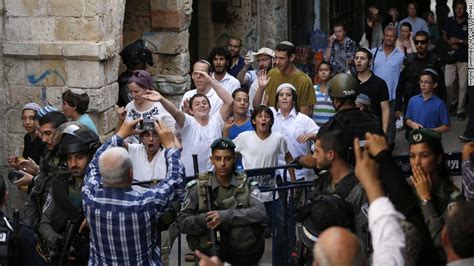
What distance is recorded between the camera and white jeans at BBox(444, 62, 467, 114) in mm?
17359

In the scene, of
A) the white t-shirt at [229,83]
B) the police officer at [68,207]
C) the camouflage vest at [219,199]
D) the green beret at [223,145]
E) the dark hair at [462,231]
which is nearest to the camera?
the dark hair at [462,231]

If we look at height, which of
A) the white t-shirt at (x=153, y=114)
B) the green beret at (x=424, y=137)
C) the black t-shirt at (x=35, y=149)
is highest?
the green beret at (x=424, y=137)

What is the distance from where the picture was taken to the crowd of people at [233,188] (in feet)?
21.4

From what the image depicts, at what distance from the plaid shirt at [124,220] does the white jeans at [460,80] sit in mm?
10400

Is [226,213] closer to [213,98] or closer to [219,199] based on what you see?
[219,199]

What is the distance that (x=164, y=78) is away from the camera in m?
15.6

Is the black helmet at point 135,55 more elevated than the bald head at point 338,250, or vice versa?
the black helmet at point 135,55

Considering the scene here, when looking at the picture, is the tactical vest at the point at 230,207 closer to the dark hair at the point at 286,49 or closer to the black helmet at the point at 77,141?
the black helmet at the point at 77,141

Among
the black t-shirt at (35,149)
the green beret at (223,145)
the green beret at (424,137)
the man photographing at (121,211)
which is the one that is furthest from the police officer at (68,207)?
the black t-shirt at (35,149)

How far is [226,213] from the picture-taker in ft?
26.8

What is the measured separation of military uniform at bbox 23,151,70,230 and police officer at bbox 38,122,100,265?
207 millimetres

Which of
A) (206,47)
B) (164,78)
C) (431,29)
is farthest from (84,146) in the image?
(431,29)

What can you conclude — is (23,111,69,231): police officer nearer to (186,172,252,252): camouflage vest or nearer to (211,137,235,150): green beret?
(186,172,252,252): camouflage vest

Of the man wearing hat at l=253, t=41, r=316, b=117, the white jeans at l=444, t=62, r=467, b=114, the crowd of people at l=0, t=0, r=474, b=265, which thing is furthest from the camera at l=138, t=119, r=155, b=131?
the white jeans at l=444, t=62, r=467, b=114
